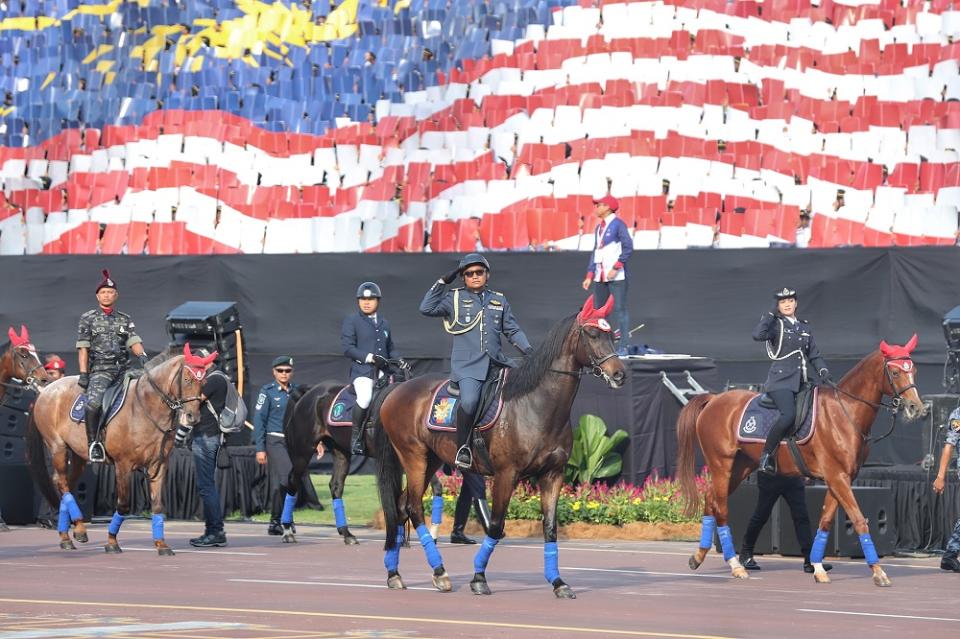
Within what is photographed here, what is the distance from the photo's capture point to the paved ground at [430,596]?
1097cm

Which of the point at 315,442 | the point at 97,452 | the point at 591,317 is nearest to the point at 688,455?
the point at 591,317

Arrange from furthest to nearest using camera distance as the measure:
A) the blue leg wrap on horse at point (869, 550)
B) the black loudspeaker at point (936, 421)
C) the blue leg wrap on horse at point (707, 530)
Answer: the black loudspeaker at point (936, 421), the blue leg wrap on horse at point (707, 530), the blue leg wrap on horse at point (869, 550)

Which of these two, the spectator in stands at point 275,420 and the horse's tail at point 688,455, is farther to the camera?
the spectator in stands at point 275,420

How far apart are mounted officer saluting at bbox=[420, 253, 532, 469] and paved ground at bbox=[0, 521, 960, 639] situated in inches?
55.6

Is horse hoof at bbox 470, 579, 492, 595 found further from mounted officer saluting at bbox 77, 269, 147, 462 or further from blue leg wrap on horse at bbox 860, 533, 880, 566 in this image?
mounted officer saluting at bbox 77, 269, 147, 462

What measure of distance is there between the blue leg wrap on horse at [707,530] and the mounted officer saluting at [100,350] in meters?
6.09

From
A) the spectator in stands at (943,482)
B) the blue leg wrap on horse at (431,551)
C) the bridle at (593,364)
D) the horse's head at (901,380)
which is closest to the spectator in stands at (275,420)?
the blue leg wrap on horse at (431,551)

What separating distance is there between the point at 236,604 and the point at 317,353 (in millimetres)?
15204

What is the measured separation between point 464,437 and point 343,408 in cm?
592

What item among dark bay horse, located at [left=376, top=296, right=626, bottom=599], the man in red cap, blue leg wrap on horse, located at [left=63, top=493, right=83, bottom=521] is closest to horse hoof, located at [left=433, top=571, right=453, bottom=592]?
dark bay horse, located at [left=376, top=296, right=626, bottom=599]

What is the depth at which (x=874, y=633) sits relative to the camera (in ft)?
36.3

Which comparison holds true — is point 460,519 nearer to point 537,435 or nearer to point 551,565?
point 537,435

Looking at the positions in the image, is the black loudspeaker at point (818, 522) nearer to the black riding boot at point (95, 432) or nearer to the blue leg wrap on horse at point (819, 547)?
the blue leg wrap on horse at point (819, 547)

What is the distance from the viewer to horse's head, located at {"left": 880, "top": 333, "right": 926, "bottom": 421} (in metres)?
15.4
